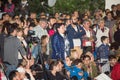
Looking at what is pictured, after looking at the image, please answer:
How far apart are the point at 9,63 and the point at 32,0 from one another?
805 centimetres

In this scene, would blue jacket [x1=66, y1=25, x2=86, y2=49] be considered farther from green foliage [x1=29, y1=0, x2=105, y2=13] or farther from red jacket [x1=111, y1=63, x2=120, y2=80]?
green foliage [x1=29, y1=0, x2=105, y2=13]

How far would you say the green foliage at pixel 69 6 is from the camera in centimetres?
1572

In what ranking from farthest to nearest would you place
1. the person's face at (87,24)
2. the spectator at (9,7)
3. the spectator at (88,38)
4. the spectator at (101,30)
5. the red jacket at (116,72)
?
the spectator at (9,7) < the spectator at (101,30) < the person's face at (87,24) < the spectator at (88,38) < the red jacket at (116,72)

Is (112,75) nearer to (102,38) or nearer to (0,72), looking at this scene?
(102,38)

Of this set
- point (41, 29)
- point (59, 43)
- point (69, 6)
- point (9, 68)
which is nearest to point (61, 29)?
point (59, 43)

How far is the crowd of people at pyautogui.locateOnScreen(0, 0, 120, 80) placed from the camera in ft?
26.1

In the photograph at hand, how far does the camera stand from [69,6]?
1625 cm

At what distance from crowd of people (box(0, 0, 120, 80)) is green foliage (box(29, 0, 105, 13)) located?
3.18 meters

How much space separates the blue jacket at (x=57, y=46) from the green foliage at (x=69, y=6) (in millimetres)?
6377

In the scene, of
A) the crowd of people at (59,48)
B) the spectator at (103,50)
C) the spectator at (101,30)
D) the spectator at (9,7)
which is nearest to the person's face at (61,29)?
the crowd of people at (59,48)

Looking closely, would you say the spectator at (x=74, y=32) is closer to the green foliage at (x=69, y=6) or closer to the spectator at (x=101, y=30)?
the spectator at (x=101, y=30)

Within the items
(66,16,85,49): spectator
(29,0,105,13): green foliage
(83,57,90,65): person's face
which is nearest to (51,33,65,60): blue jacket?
(83,57,90,65): person's face

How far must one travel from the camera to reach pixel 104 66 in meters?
10.2

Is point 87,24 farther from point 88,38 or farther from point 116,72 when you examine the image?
point 116,72
